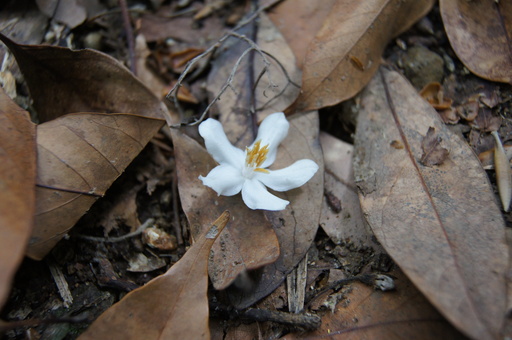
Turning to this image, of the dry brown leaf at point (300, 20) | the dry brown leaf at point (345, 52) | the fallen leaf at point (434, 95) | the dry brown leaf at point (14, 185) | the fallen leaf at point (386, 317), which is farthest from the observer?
the dry brown leaf at point (300, 20)

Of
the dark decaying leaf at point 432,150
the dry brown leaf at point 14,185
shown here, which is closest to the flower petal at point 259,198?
the dark decaying leaf at point 432,150

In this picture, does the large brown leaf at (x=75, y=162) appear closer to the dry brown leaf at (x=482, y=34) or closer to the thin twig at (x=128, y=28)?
the thin twig at (x=128, y=28)

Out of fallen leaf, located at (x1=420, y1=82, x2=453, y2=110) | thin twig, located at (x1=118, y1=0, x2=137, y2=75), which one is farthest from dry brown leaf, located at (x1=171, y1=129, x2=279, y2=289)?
fallen leaf, located at (x1=420, y1=82, x2=453, y2=110)

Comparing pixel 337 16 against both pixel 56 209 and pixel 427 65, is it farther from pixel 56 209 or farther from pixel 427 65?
pixel 56 209

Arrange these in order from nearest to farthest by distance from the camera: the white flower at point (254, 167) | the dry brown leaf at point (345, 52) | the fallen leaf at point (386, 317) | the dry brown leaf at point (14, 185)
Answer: the dry brown leaf at point (14, 185) < the fallen leaf at point (386, 317) < the white flower at point (254, 167) < the dry brown leaf at point (345, 52)

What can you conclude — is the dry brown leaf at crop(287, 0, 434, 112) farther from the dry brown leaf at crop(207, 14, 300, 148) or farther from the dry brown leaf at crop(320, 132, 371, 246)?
the dry brown leaf at crop(320, 132, 371, 246)

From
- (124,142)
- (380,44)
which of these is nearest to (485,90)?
(380,44)

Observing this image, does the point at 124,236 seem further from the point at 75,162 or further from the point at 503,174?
the point at 503,174
